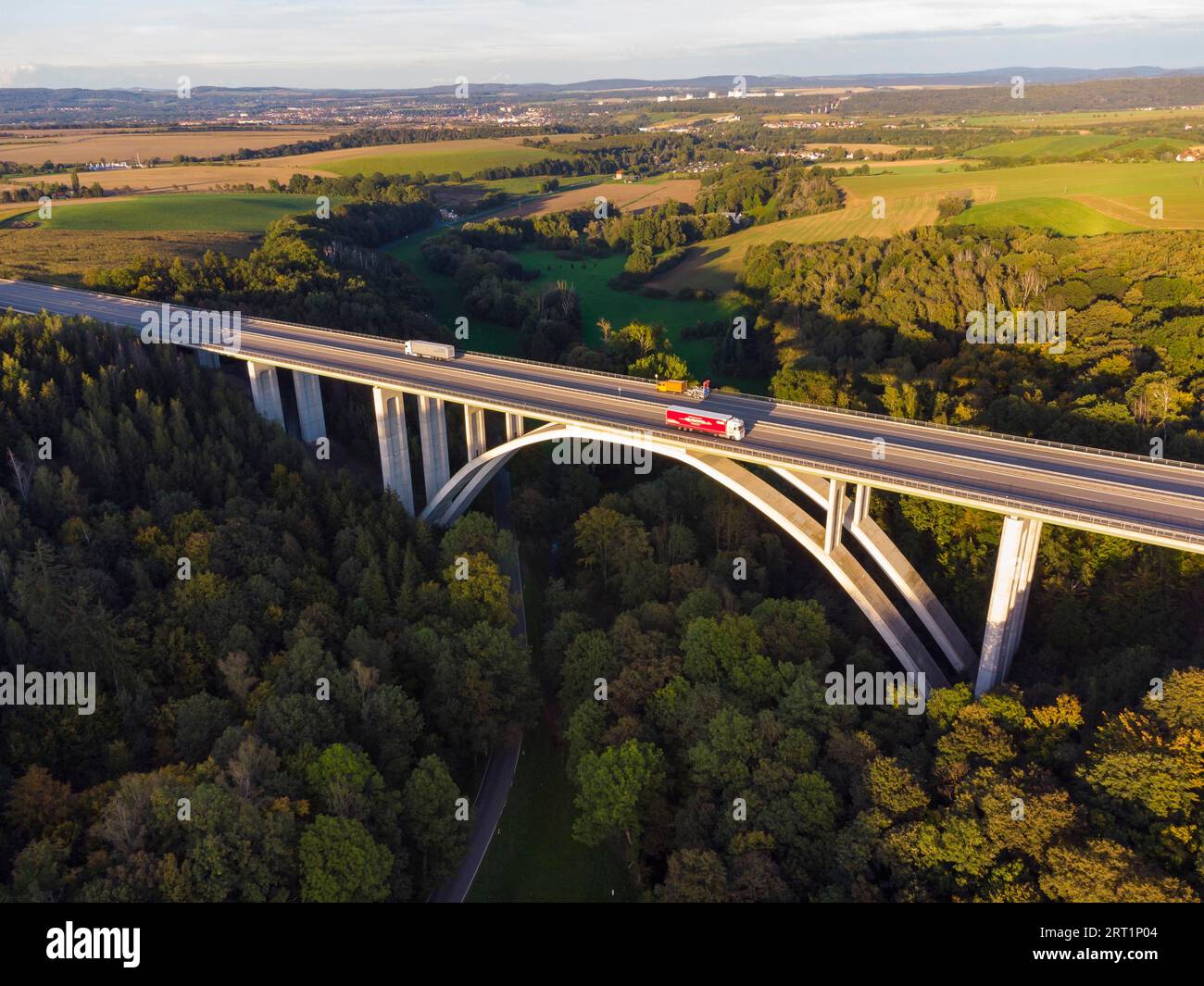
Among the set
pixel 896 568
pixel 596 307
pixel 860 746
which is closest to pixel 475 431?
pixel 896 568

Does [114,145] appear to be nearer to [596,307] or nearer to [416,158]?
[416,158]

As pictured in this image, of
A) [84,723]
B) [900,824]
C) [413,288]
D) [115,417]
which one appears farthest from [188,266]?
[900,824]

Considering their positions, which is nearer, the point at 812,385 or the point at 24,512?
the point at 24,512

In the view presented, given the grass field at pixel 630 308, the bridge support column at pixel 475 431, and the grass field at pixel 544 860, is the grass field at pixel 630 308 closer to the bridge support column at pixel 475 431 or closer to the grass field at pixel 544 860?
the bridge support column at pixel 475 431

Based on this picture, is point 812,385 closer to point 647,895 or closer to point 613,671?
point 613,671

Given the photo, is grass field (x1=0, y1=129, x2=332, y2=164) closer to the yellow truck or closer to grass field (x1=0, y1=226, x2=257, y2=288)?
grass field (x1=0, y1=226, x2=257, y2=288)

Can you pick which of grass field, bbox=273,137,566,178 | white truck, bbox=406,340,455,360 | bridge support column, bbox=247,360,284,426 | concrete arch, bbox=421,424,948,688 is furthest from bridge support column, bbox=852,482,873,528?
grass field, bbox=273,137,566,178
